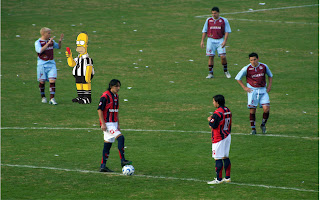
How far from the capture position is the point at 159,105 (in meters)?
22.9

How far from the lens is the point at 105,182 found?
14289 mm

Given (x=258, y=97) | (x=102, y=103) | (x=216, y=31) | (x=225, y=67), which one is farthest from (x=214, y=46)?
(x=102, y=103)

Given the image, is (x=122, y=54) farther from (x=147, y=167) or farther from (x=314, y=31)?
(x=147, y=167)

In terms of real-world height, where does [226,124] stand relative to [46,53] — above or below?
below

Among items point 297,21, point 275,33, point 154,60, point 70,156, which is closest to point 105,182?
point 70,156

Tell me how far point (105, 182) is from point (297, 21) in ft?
89.5

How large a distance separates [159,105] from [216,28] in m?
4.49

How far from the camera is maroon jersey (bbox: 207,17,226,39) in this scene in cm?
2527

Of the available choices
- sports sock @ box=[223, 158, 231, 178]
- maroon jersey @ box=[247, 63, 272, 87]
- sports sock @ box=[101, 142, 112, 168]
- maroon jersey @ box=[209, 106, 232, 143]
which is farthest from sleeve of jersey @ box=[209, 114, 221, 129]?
maroon jersey @ box=[247, 63, 272, 87]

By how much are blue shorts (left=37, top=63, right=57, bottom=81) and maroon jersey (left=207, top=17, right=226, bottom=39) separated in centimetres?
788

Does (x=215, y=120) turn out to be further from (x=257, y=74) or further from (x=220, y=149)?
(x=257, y=74)

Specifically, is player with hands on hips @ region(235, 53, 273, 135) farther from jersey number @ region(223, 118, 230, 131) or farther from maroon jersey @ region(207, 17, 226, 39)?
maroon jersey @ region(207, 17, 226, 39)

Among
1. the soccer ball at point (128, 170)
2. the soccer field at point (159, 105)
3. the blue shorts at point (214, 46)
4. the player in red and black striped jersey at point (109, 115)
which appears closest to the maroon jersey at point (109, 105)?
the player in red and black striped jersey at point (109, 115)

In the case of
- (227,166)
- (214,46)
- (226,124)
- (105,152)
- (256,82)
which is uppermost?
(214,46)
